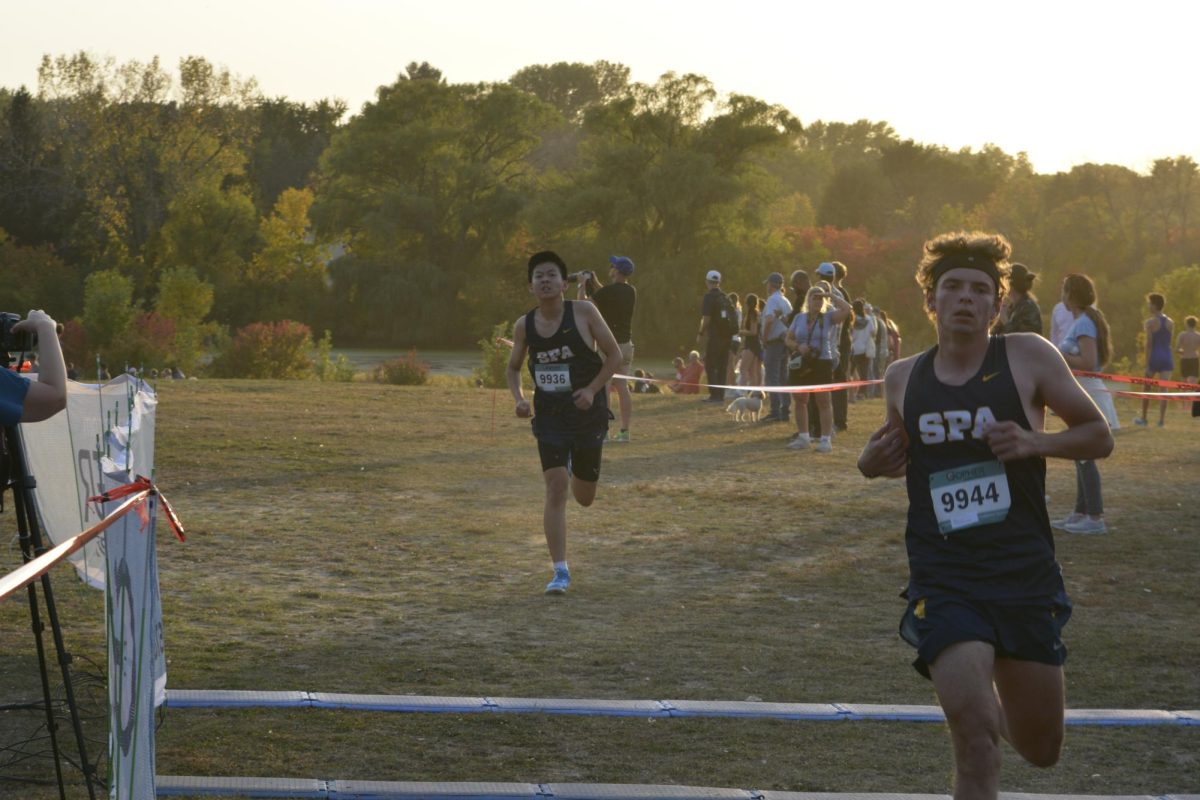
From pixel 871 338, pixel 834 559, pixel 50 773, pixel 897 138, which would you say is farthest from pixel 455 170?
pixel 50 773

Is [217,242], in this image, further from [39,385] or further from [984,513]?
[984,513]

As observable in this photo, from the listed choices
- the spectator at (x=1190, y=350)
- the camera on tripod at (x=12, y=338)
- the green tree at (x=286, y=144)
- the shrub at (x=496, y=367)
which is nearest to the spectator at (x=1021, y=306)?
the camera on tripod at (x=12, y=338)

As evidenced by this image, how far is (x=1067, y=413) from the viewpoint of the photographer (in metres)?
4.52

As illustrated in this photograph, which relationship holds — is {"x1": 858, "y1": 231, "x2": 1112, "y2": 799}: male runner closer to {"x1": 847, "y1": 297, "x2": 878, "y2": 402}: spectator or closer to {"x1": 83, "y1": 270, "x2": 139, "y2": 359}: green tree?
{"x1": 847, "y1": 297, "x2": 878, "y2": 402}: spectator

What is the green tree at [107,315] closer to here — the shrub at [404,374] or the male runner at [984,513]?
the shrub at [404,374]

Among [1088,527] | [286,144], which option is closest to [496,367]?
[1088,527]

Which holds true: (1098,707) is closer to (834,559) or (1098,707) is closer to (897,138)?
(834,559)

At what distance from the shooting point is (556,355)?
9453 millimetres

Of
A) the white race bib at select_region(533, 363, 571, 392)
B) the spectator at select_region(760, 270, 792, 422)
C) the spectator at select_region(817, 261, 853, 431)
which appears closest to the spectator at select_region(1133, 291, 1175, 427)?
the spectator at select_region(817, 261, 853, 431)

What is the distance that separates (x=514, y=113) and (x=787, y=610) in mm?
63834

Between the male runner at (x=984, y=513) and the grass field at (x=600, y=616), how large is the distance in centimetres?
128

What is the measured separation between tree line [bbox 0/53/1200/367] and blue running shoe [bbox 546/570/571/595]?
5240cm

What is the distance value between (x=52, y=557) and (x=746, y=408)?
18.9m

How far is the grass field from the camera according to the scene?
5.88 m
